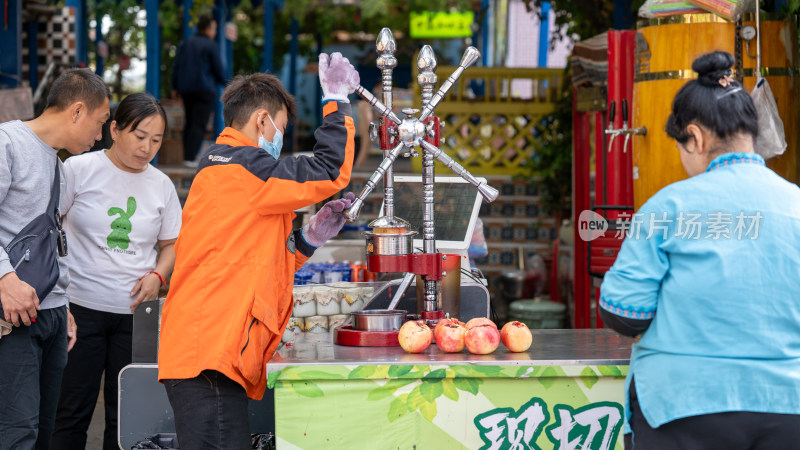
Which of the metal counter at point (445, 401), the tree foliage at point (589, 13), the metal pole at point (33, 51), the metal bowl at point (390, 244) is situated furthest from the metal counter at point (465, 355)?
the metal pole at point (33, 51)

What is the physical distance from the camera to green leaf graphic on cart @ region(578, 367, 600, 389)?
8.48ft

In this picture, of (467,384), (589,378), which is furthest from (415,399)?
(589,378)

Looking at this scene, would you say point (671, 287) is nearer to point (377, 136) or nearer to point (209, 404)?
point (377, 136)

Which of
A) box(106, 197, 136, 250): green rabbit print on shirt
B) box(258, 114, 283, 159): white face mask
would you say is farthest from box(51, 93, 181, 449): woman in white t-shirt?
box(258, 114, 283, 159): white face mask

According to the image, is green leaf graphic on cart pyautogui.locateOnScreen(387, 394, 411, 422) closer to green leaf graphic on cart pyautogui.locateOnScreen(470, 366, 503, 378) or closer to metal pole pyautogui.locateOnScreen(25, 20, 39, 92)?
green leaf graphic on cart pyautogui.locateOnScreen(470, 366, 503, 378)

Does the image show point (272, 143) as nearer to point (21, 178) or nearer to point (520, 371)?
point (21, 178)

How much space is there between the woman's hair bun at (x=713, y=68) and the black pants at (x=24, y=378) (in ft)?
7.28

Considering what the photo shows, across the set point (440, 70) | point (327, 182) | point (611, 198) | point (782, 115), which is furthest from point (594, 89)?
point (327, 182)

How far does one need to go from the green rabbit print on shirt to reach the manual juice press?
1169 millimetres

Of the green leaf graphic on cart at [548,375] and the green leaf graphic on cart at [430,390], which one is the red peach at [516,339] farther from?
the green leaf graphic on cart at [430,390]

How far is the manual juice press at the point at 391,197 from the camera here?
2.81 m

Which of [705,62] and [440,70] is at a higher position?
[440,70]

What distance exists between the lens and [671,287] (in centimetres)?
207

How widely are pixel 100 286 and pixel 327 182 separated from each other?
146 cm
